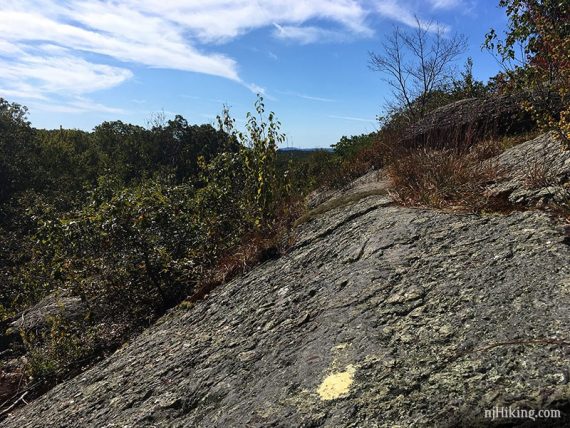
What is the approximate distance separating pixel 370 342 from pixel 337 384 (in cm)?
30

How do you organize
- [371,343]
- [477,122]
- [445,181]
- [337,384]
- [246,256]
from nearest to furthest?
[337,384]
[371,343]
[445,181]
[246,256]
[477,122]

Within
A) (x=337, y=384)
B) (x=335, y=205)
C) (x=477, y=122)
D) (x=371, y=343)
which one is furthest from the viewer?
(x=477, y=122)

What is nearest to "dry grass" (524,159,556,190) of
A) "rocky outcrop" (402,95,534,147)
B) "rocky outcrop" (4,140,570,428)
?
"rocky outcrop" (4,140,570,428)

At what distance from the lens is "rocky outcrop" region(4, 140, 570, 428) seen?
164cm

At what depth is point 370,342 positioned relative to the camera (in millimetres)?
2107

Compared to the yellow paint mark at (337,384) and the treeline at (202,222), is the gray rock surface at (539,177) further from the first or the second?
the yellow paint mark at (337,384)

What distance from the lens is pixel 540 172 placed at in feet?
11.2

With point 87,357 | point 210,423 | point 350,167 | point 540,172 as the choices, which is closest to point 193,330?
point 210,423

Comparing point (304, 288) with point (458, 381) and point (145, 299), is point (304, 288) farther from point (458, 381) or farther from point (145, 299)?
point (145, 299)

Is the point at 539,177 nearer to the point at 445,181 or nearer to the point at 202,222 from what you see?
the point at 445,181

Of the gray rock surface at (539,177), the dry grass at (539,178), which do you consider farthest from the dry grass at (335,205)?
the dry grass at (539,178)

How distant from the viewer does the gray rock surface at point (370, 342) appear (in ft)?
5.40

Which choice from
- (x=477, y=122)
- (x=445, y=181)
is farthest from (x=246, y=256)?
(x=477, y=122)

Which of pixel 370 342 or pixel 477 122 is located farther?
pixel 477 122
